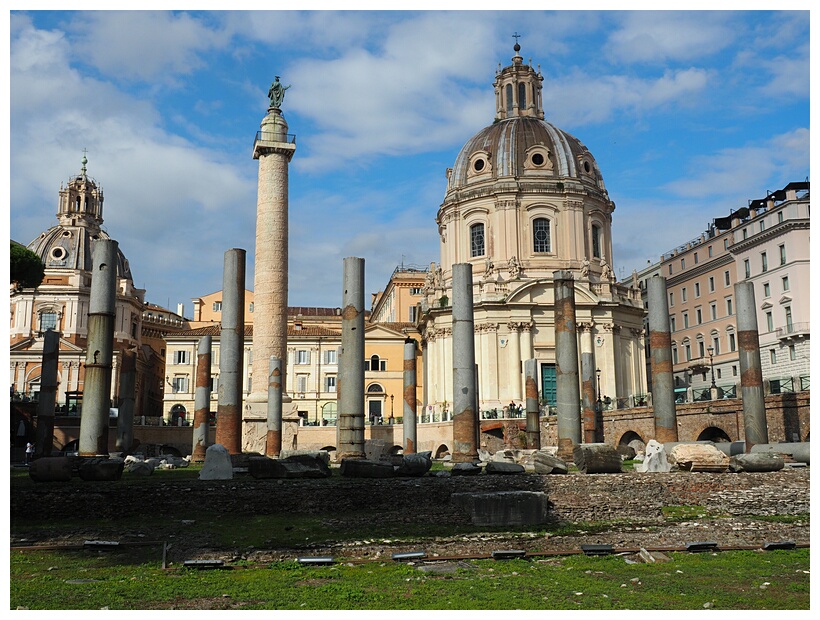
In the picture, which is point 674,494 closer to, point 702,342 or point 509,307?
point 509,307

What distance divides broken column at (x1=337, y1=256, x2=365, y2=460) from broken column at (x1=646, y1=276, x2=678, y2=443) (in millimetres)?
9311

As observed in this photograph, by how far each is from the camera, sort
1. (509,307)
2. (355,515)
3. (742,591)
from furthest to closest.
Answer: (509,307), (355,515), (742,591)

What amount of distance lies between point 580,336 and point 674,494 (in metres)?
35.9

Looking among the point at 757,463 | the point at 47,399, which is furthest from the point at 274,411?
the point at 757,463

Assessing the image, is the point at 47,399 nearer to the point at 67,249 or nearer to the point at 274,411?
the point at 274,411

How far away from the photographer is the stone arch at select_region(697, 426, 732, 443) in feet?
114

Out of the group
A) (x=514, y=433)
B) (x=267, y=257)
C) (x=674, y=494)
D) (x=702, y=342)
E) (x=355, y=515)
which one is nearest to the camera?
(x=355, y=515)

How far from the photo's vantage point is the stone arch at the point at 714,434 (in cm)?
3478

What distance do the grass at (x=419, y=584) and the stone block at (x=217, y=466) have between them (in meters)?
5.62

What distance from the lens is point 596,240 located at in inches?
2264

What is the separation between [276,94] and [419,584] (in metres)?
29.5

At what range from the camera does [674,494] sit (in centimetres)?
1781

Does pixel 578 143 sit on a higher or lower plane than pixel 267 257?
higher

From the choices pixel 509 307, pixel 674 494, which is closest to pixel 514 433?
pixel 509 307
